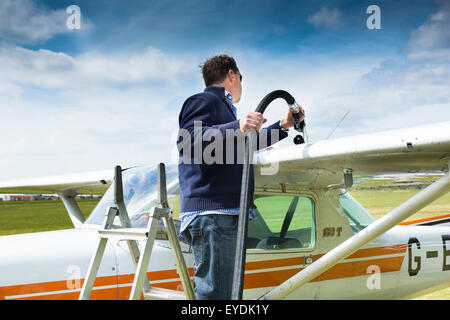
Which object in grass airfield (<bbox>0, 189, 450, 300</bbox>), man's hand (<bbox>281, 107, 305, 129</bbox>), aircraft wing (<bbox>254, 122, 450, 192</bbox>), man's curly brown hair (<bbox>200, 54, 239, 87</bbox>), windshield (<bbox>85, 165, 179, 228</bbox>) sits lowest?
grass airfield (<bbox>0, 189, 450, 300</bbox>)

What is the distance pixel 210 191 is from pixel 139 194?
1010mm

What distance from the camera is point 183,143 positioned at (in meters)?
2.23

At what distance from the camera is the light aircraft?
2.34 metres

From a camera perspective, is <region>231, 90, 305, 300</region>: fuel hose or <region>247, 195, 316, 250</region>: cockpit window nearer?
<region>231, 90, 305, 300</region>: fuel hose

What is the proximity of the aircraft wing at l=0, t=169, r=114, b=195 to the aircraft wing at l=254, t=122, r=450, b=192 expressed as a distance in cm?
180

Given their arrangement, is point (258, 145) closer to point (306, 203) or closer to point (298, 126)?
point (298, 126)

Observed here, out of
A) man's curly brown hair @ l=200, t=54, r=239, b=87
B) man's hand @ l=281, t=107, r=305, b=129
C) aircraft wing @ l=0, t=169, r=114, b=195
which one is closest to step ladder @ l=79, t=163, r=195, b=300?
man's curly brown hair @ l=200, t=54, r=239, b=87

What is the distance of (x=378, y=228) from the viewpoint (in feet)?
7.61

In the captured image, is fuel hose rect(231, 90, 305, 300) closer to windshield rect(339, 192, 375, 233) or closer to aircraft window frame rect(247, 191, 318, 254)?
aircraft window frame rect(247, 191, 318, 254)

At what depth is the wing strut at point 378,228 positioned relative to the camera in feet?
7.21

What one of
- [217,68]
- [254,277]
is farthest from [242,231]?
[254,277]

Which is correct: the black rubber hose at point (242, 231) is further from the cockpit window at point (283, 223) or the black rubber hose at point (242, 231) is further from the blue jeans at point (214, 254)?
the cockpit window at point (283, 223)

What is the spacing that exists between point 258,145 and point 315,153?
43 centimetres
